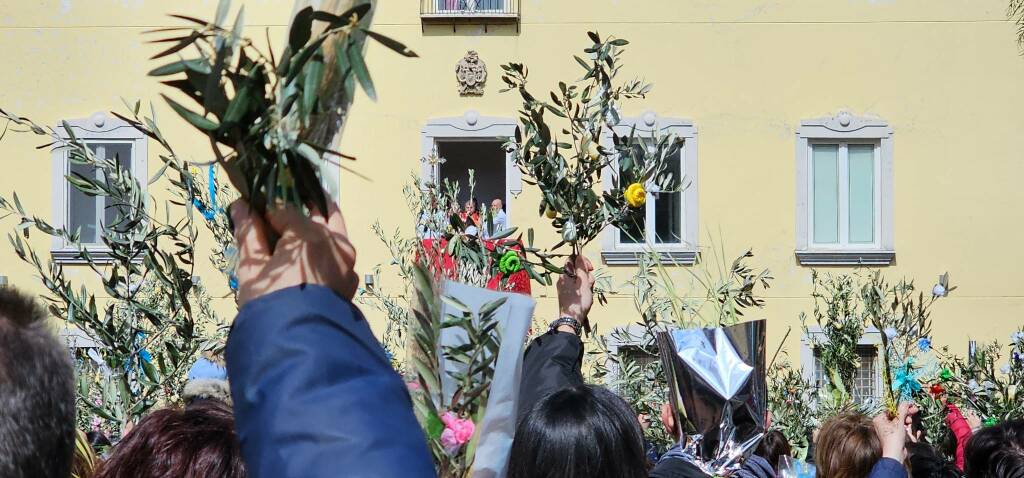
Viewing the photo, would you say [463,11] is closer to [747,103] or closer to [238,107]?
[747,103]

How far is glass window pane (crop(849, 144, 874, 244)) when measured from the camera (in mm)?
16281

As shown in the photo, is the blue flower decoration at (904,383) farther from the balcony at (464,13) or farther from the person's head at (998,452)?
the balcony at (464,13)

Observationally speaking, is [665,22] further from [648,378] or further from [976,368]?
[648,378]

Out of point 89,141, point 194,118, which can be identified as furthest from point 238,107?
point 89,141

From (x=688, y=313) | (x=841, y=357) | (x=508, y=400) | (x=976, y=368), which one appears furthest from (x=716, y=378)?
(x=976, y=368)

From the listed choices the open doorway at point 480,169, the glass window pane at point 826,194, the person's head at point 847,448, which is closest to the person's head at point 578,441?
the person's head at point 847,448

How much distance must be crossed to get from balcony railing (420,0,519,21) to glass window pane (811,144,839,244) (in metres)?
4.34

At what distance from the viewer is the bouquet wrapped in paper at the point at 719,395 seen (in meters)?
3.61

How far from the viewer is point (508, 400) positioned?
210cm

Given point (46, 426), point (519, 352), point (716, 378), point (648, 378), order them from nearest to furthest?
point (46, 426) < point (519, 352) < point (716, 378) < point (648, 378)

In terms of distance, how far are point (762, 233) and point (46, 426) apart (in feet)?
49.1

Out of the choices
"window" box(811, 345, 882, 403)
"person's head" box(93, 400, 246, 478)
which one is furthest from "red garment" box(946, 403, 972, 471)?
"window" box(811, 345, 882, 403)

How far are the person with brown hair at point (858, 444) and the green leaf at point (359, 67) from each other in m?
3.34

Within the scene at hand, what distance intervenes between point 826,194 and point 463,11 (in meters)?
5.23
